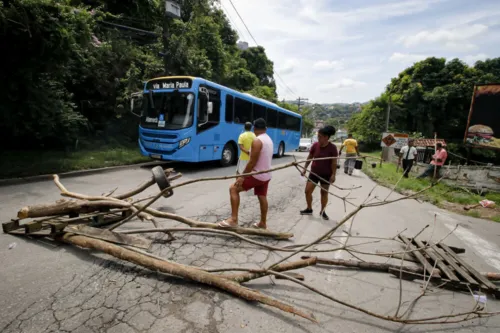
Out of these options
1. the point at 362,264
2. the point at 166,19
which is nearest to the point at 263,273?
the point at 362,264

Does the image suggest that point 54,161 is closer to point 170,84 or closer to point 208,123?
point 170,84

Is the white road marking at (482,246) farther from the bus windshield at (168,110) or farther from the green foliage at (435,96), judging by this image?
the green foliage at (435,96)

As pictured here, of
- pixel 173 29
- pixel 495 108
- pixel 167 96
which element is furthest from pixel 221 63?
pixel 495 108

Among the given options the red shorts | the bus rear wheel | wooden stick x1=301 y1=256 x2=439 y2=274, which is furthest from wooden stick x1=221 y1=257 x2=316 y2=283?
the bus rear wheel

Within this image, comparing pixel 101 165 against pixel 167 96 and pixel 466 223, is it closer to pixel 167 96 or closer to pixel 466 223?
pixel 167 96

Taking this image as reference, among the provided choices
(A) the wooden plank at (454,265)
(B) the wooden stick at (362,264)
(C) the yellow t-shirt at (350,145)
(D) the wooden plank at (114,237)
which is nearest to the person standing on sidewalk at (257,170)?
(D) the wooden plank at (114,237)

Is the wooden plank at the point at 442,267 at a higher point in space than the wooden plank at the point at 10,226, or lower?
lower

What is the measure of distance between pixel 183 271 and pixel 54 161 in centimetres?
761

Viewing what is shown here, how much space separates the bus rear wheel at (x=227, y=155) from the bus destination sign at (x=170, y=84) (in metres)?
3.01

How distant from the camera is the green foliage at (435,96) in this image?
26188 millimetres

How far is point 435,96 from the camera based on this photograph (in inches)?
1035

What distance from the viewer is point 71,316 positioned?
2.16 meters

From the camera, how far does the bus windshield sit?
8844 millimetres

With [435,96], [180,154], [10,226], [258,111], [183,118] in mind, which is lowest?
[10,226]
